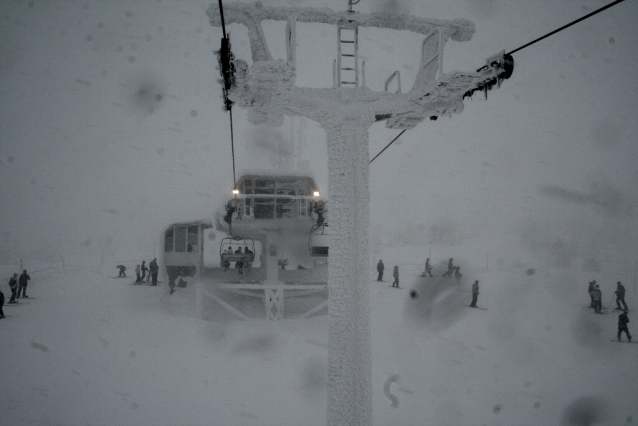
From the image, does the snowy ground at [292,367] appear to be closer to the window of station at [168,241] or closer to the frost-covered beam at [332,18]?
the window of station at [168,241]

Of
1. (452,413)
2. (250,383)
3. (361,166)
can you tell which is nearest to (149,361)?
(250,383)

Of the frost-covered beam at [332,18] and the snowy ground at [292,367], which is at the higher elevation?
the frost-covered beam at [332,18]

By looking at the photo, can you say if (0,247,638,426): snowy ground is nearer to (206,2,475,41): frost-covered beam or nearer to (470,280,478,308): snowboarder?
(470,280,478,308): snowboarder

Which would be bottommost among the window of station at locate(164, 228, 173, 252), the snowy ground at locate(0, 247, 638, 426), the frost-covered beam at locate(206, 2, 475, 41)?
the snowy ground at locate(0, 247, 638, 426)

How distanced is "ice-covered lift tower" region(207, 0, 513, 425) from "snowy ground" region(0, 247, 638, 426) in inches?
52.6

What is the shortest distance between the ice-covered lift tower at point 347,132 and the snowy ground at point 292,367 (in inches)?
52.6

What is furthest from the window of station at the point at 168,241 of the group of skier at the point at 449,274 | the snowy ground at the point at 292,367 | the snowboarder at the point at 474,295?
the snowboarder at the point at 474,295

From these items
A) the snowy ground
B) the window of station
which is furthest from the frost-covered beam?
the window of station

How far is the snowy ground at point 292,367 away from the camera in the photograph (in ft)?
21.4

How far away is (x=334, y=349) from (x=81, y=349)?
28.6ft

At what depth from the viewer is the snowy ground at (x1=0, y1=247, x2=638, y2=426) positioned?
6516mm

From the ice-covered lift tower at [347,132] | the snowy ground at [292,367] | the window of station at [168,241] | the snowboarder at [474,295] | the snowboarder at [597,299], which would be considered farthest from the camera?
the window of station at [168,241]

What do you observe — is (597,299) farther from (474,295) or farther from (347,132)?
(347,132)

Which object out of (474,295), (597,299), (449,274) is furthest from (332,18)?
(449,274)
